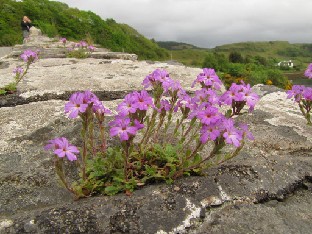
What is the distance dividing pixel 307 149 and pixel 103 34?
21.2 meters

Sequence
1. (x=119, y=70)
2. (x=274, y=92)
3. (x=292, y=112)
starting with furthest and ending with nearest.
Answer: (x=119, y=70), (x=274, y=92), (x=292, y=112)

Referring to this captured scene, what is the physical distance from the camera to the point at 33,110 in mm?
3496

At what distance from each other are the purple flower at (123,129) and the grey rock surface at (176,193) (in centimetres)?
44

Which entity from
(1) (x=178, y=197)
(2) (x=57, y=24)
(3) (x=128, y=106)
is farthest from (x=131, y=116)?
(2) (x=57, y=24)

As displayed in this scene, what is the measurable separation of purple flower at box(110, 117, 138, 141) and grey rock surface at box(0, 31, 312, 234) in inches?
17.5

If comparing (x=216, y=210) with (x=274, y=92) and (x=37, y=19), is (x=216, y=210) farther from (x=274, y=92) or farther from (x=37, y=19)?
(x=37, y=19)

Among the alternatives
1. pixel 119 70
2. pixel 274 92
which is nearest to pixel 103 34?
pixel 119 70

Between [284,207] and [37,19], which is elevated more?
[37,19]

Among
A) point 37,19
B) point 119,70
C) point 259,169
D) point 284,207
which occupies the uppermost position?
point 37,19

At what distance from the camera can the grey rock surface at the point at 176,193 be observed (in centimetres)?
196

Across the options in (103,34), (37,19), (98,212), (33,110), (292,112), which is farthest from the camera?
(37,19)

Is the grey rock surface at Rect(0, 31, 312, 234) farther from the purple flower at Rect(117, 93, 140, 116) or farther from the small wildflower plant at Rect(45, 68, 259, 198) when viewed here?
the purple flower at Rect(117, 93, 140, 116)

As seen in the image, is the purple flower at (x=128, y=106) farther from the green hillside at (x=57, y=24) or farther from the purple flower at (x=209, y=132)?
the green hillside at (x=57, y=24)

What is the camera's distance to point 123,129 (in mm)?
2088
